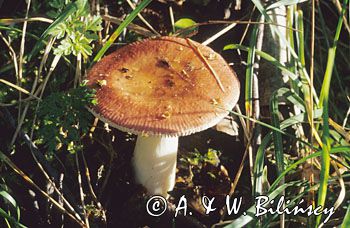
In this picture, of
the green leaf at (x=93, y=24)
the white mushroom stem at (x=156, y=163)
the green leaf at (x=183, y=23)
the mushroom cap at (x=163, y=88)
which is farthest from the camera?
the green leaf at (x=183, y=23)

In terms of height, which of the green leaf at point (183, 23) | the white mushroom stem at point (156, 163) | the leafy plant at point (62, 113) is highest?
the green leaf at point (183, 23)

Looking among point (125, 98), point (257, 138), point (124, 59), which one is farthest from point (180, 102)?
point (257, 138)

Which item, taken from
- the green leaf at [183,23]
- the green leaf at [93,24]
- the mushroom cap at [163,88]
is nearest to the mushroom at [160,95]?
the mushroom cap at [163,88]

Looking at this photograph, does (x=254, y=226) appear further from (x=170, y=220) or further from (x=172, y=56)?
(x=172, y=56)

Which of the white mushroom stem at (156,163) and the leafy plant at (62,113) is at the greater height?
the leafy plant at (62,113)

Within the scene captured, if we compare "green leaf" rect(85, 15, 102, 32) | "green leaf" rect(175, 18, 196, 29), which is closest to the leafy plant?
"green leaf" rect(85, 15, 102, 32)

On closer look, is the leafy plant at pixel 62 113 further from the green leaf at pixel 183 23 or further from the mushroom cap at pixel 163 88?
the green leaf at pixel 183 23

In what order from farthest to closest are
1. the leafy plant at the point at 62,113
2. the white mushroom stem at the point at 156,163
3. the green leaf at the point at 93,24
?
the white mushroom stem at the point at 156,163
the green leaf at the point at 93,24
the leafy plant at the point at 62,113

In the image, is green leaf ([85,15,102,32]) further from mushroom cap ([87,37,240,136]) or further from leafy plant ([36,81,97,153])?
leafy plant ([36,81,97,153])
